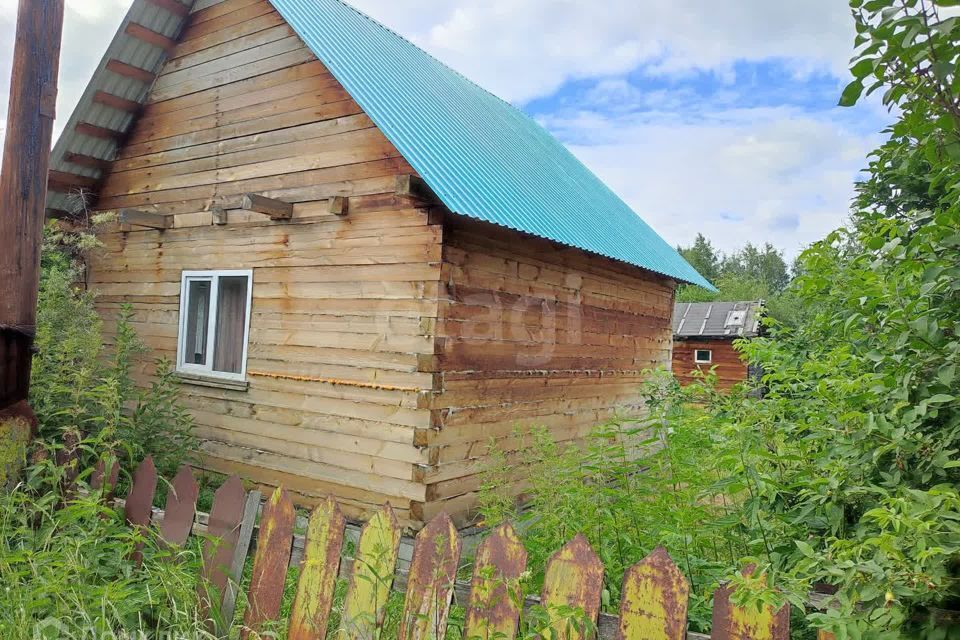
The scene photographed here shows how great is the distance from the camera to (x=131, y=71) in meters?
8.91

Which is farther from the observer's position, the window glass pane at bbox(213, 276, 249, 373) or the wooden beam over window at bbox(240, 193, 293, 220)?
the window glass pane at bbox(213, 276, 249, 373)

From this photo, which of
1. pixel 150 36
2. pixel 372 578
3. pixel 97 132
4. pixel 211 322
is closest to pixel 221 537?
pixel 372 578

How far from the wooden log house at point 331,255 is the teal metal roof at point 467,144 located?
6cm

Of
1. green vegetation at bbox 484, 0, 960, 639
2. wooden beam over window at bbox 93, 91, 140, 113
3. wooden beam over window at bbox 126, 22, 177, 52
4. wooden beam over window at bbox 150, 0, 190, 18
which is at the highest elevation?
wooden beam over window at bbox 150, 0, 190, 18

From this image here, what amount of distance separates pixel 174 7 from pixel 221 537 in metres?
7.67

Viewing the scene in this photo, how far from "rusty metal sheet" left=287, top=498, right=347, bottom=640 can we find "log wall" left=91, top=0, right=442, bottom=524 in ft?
11.7

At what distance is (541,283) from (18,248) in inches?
218

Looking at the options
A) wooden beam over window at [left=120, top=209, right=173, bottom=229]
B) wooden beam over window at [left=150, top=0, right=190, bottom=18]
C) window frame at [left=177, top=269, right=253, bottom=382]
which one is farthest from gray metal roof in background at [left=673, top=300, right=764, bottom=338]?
wooden beam over window at [left=150, top=0, right=190, bottom=18]

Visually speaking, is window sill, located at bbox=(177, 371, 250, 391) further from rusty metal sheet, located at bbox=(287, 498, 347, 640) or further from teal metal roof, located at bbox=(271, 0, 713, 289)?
rusty metal sheet, located at bbox=(287, 498, 347, 640)

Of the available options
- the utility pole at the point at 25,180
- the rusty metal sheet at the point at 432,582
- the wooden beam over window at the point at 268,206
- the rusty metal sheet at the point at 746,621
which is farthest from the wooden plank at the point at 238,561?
the wooden beam over window at the point at 268,206

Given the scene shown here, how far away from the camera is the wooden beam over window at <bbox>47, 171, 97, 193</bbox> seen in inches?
376

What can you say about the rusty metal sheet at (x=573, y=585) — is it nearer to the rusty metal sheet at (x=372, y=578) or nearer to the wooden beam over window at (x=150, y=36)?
the rusty metal sheet at (x=372, y=578)

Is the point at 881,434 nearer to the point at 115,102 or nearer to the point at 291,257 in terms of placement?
the point at 291,257

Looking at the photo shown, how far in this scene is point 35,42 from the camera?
4770 millimetres
